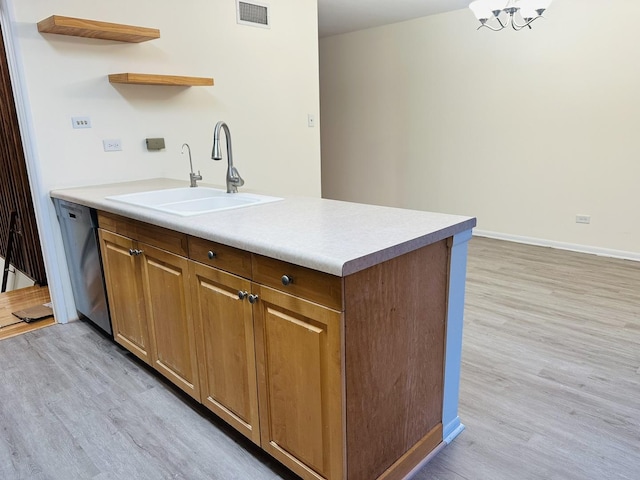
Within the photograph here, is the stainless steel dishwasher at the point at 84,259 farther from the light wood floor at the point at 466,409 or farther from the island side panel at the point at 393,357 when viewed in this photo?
the island side panel at the point at 393,357

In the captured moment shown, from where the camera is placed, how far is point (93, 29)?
105 inches

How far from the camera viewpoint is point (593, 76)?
4133mm

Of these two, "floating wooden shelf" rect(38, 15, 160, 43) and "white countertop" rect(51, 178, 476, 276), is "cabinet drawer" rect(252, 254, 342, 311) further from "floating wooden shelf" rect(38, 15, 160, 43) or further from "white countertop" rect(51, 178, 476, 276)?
"floating wooden shelf" rect(38, 15, 160, 43)

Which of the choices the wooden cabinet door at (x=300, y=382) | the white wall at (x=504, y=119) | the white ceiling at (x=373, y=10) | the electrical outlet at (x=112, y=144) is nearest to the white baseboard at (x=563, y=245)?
the white wall at (x=504, y=119)

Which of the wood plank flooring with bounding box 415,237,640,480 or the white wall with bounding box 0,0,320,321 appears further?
the white wall with bounding box 0,0,320,321

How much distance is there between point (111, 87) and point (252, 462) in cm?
253

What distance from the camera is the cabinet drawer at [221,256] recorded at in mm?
1545

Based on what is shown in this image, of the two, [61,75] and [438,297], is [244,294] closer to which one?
[438,297]

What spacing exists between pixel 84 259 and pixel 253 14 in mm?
2353

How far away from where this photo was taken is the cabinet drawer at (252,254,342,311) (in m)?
1.26

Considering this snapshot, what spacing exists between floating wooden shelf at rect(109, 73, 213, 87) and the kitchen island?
1.27m

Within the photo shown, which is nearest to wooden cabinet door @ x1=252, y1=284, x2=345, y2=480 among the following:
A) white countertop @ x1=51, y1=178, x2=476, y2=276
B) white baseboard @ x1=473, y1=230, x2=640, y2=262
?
white countertop @ x1=51, y1=178, x2=476, y2=276

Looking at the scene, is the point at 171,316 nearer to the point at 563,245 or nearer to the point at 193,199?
the point at 193,199

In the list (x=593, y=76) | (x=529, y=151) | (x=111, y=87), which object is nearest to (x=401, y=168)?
(x=529, y=151)
